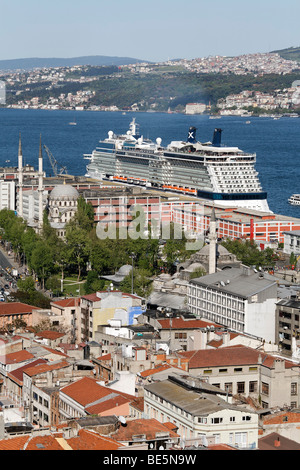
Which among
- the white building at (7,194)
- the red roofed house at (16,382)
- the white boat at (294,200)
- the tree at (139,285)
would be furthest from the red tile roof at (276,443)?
the white boat at (294,200)

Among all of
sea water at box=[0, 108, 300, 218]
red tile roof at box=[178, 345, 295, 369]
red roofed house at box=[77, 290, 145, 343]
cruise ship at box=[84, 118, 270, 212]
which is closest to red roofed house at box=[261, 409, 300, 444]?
red tile roof at box=[178, 345, 295, 369]

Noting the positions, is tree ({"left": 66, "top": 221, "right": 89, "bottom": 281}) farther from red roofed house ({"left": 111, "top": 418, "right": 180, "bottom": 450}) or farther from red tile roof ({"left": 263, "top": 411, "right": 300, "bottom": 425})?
red roofed house ({"left": 111, "top": 418, "right": 180, "bottom": 450})

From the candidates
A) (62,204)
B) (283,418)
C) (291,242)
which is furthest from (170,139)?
(283,418)

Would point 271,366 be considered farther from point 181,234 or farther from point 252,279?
point 181,234

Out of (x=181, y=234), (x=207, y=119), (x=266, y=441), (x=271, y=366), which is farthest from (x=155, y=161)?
(x=207, y=119)

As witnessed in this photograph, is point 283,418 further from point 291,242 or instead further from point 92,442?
point 291,242

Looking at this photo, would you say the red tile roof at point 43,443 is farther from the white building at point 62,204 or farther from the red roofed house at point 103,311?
the white building at point 62,204
